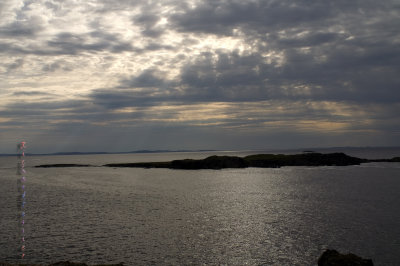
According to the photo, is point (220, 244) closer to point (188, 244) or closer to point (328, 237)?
point (188, 244)

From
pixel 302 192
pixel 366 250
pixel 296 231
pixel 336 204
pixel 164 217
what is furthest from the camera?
pixel 302 192

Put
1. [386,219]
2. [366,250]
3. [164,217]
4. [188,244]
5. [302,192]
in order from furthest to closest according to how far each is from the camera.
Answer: [302,192]
[164,217]
[386,219]
[188,244]
[366,250]

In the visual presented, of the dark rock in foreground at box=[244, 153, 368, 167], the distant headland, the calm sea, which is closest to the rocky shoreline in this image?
the calm sea

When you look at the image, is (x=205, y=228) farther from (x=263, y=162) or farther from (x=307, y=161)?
(x=307, y=161)

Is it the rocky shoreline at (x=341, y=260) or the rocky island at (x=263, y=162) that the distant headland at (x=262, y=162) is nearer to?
the rocky island at (x=263, y=162)

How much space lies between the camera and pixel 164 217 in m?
48.1

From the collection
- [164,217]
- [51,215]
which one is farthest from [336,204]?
[51,215]

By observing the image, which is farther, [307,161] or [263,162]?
[307,161]

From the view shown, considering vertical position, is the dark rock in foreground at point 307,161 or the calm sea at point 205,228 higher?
the dark rock in foreground at point 307,161

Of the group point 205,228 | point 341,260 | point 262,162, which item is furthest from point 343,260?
point 262,162

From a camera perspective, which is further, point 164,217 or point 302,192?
point 302,192

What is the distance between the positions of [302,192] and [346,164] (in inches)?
4576

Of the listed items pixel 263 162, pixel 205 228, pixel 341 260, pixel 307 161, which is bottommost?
pixel 205 228

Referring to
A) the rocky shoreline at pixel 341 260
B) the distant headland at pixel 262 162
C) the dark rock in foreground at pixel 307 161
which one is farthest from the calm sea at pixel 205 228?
the dark rock in foreground at pixel 307 161
